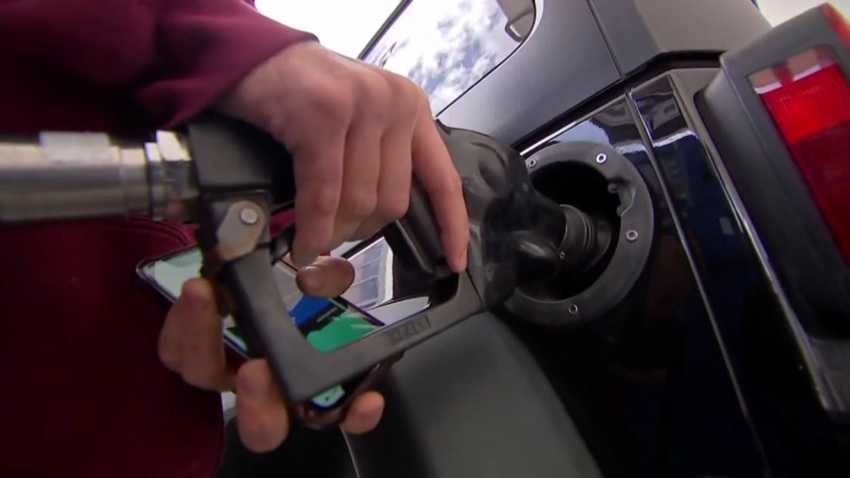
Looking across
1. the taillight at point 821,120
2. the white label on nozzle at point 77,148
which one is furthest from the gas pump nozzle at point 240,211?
the taillight at point 821,120

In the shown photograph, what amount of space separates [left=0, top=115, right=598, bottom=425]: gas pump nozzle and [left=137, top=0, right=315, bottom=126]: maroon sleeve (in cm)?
2

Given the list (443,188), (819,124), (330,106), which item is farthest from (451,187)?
(819,124)

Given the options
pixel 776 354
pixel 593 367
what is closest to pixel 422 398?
pixel 593 367

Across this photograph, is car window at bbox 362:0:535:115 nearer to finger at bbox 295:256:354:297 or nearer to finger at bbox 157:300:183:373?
finger at bbox 295:256:354:297

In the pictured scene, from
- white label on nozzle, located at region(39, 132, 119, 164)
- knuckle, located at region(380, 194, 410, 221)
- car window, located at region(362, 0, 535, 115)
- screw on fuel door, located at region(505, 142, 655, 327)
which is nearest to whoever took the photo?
white label on nozzle, located at region(39, 132, 119, 164)

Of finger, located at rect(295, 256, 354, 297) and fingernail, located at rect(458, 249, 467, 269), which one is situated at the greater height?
finger, located at rect(295, 256, 354, 297)

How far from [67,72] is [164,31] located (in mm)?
76

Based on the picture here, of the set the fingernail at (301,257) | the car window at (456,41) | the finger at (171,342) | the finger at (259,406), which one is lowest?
the finger at (259,406)

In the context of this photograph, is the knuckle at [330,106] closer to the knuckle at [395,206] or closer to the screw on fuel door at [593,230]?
the knuckle at [395,206]

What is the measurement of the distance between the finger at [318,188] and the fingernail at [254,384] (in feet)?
0.24

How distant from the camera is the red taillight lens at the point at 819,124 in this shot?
1.22ft

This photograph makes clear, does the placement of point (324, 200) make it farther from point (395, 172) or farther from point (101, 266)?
point (101, 266)

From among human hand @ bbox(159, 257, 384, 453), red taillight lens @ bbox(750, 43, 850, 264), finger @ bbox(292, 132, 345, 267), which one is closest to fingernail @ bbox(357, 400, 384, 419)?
human hand @ bbox(159, 257, 384, 453)

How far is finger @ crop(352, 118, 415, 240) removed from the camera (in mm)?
351
